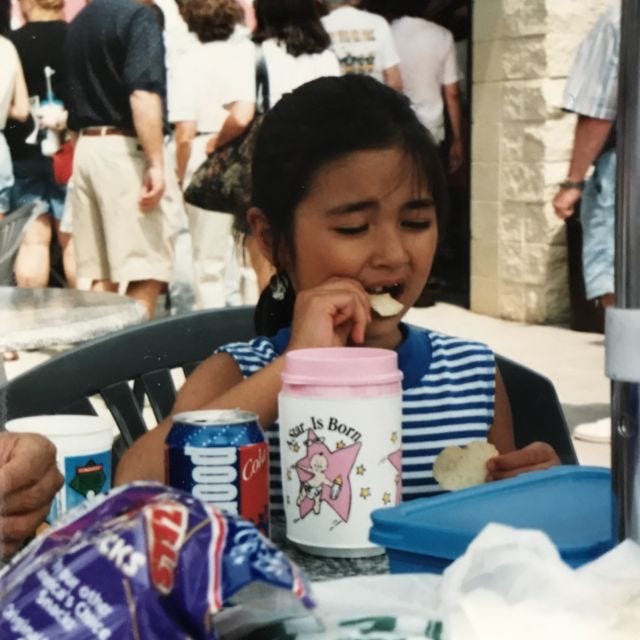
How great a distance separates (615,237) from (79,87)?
167 inches

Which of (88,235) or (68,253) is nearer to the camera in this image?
(88,235)

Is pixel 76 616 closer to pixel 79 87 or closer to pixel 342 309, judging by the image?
pixel 342 309

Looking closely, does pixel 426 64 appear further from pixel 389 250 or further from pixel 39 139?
pixel 389 250

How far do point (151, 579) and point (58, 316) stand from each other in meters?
1.49

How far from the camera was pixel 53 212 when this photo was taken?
5.91m

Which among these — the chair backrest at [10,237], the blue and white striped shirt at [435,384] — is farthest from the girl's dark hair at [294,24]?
the blue and white striped shirt at [435,384]

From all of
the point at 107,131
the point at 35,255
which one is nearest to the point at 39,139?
the point at 35,255

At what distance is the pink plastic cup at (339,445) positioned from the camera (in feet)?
3.06

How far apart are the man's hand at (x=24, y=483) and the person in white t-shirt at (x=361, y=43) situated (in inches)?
117

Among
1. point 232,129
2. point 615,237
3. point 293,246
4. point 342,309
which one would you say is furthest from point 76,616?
point 232,129

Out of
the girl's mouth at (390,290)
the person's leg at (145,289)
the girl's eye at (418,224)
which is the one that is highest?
the girl's eye at (418,224)

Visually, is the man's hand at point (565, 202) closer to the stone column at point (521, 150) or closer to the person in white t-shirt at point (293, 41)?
the person in white t-shirt at point (293, 41)

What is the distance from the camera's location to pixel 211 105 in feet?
15.8

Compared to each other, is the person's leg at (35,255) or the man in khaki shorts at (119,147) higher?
the man in khaki shorts at (119,147)
